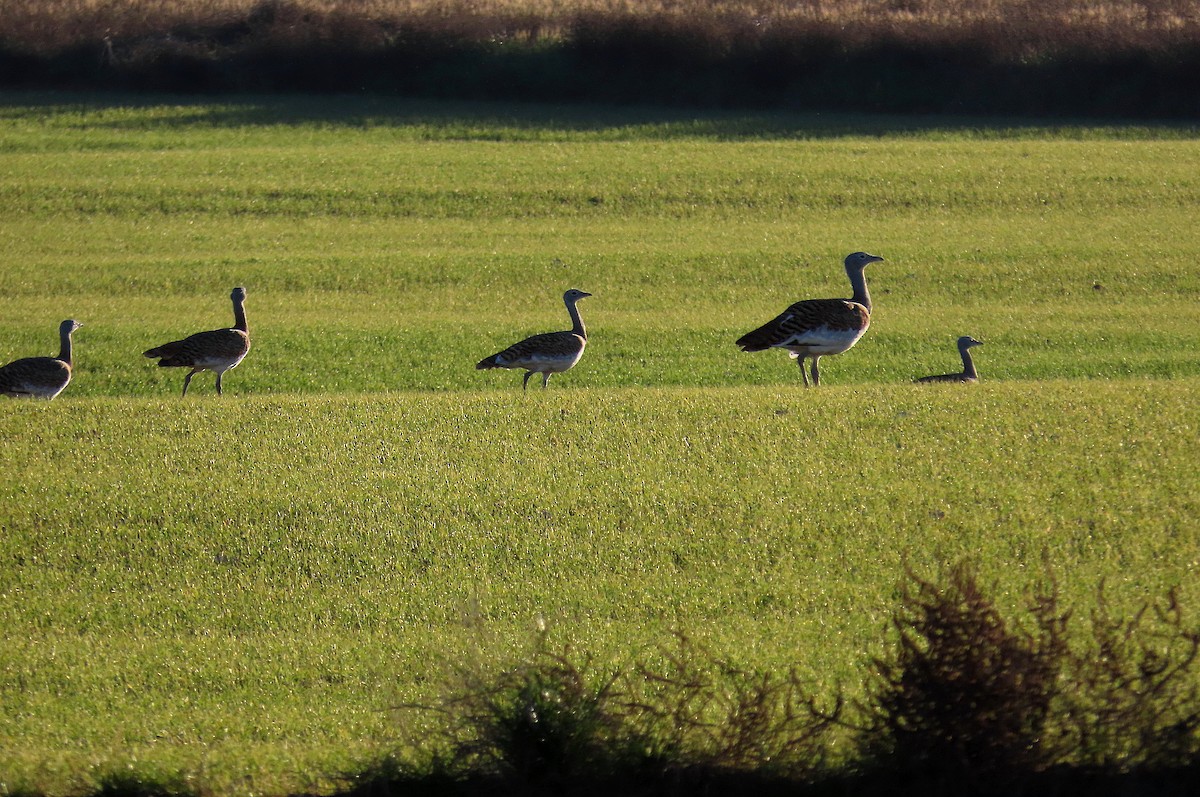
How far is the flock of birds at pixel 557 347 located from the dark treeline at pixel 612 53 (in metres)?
21.6

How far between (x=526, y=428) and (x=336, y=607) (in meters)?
3.99

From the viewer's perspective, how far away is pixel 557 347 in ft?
51.9

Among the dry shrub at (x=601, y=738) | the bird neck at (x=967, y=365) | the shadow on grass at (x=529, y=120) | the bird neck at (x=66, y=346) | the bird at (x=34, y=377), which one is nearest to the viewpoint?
the dry shrub at (x=601, y=738)

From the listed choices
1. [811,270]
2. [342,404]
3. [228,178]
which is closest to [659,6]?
[228,178]

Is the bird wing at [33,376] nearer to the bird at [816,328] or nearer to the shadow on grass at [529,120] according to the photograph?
the bird at [816,328]

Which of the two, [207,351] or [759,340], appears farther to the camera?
[207,351]

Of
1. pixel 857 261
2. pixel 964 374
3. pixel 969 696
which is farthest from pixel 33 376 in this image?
pixel 969 696

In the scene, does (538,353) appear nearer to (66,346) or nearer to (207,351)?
(207,351)

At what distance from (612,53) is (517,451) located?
27681mm

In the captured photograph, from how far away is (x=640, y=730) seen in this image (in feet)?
22.3

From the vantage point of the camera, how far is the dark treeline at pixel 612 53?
36.3m

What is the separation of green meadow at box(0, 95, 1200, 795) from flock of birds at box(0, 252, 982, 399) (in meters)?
0.51

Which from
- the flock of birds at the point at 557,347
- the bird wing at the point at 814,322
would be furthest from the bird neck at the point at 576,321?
the bird wing at the point at 814,322

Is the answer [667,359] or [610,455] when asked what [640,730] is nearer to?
[610,455]
